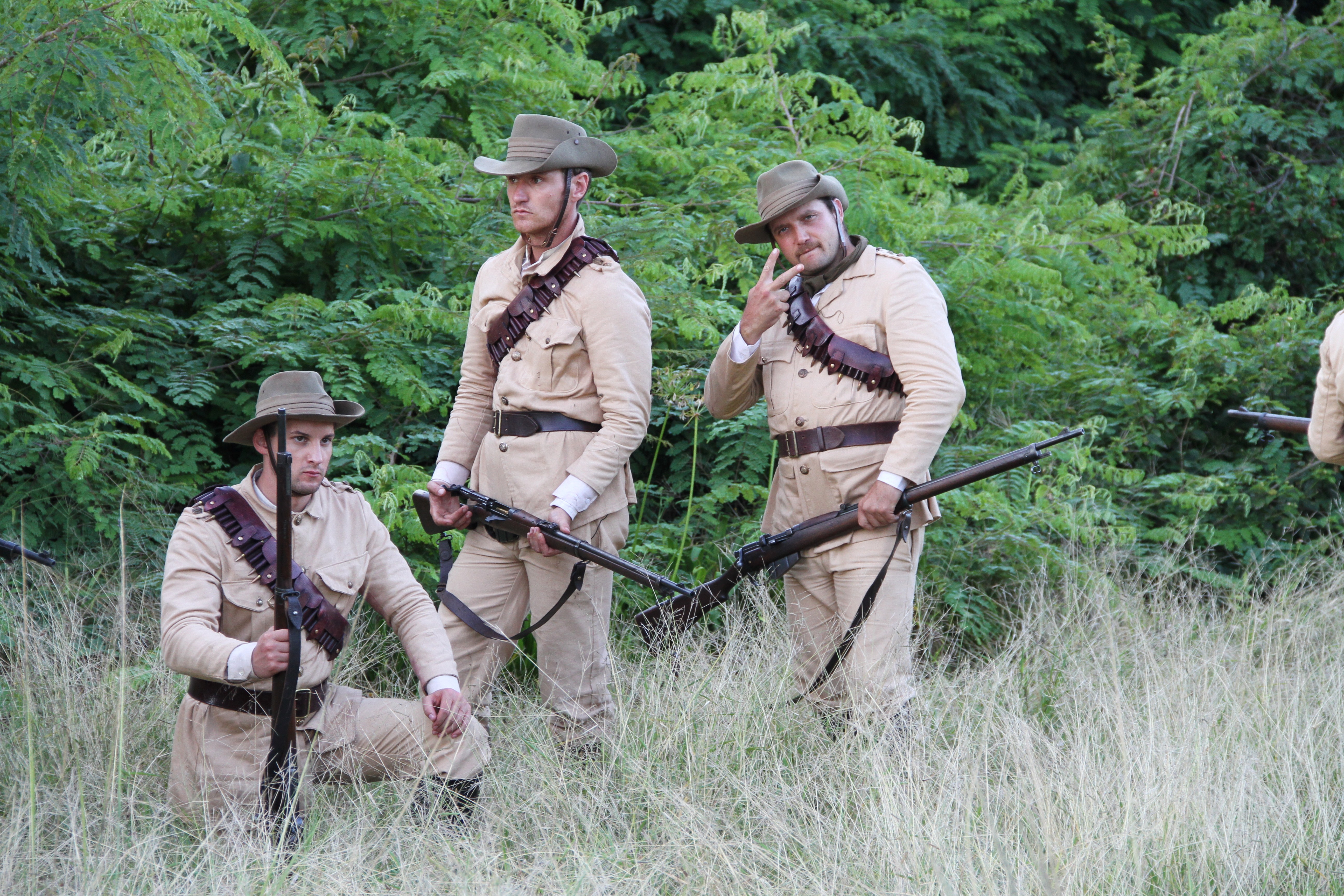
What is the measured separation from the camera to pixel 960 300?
22.8 ft

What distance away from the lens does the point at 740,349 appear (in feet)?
14.8

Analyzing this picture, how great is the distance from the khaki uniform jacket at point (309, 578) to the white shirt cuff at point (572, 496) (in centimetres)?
54

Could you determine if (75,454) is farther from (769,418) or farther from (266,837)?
(769,418)

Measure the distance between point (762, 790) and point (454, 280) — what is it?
3.71 meters

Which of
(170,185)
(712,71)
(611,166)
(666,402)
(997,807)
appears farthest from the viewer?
(712,71)

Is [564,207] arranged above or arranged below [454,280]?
above

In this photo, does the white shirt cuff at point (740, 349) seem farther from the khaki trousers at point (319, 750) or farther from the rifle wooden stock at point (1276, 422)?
the rifle wooden stock at point (1276, 422)

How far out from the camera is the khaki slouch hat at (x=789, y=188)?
447 cm

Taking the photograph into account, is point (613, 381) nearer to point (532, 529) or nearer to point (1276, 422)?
point (532, 529)

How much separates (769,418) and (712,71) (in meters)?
4.30

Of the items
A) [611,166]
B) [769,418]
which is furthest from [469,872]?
[611,166]

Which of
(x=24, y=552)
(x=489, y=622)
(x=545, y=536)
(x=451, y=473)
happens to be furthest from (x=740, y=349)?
(x=24, y=552)

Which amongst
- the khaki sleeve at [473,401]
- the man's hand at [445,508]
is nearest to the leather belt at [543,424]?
the khaki sleeve at [473,401]

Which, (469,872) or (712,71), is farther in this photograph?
(712,71)
